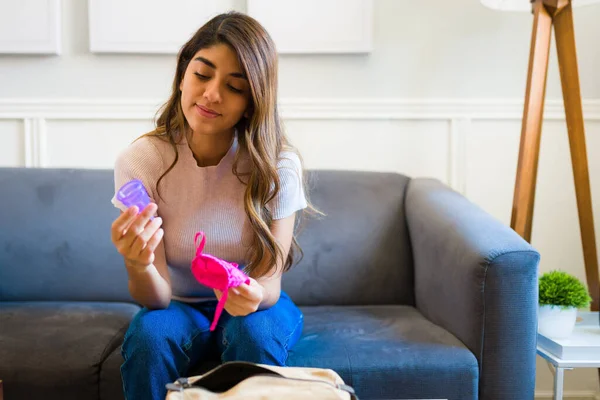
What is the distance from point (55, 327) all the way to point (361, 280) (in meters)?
0.93

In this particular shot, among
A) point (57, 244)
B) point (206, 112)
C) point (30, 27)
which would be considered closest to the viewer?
point (206, 112)

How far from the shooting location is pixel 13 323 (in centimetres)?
175

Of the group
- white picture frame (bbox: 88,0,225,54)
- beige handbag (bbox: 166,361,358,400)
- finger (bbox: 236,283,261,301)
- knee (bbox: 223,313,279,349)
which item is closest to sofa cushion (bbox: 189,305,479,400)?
knee (bbox: 223,313,279,349)

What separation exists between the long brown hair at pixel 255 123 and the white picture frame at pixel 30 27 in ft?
3.32

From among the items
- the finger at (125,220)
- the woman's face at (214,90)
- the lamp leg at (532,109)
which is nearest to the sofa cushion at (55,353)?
the finger at (125,220)

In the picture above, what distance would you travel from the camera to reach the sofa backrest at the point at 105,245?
210 centimetres

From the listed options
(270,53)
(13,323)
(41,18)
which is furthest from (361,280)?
(41,18)

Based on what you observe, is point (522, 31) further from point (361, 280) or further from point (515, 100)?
point (361, 280)

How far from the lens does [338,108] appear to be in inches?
96.7

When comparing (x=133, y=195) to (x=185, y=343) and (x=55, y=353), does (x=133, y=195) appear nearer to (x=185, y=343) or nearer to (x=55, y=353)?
(x=185, y=343)

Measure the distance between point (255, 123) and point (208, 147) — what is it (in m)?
0.17

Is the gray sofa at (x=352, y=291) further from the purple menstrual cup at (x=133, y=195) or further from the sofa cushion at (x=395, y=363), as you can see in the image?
the purple menstrual cup at (x=133, y=195)

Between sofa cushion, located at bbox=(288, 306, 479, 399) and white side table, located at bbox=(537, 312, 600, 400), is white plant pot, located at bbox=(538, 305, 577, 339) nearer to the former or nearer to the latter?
white side table, located at bbox=(537, 312, 600, 400)

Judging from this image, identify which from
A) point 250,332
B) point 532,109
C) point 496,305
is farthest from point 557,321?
point 250,332
